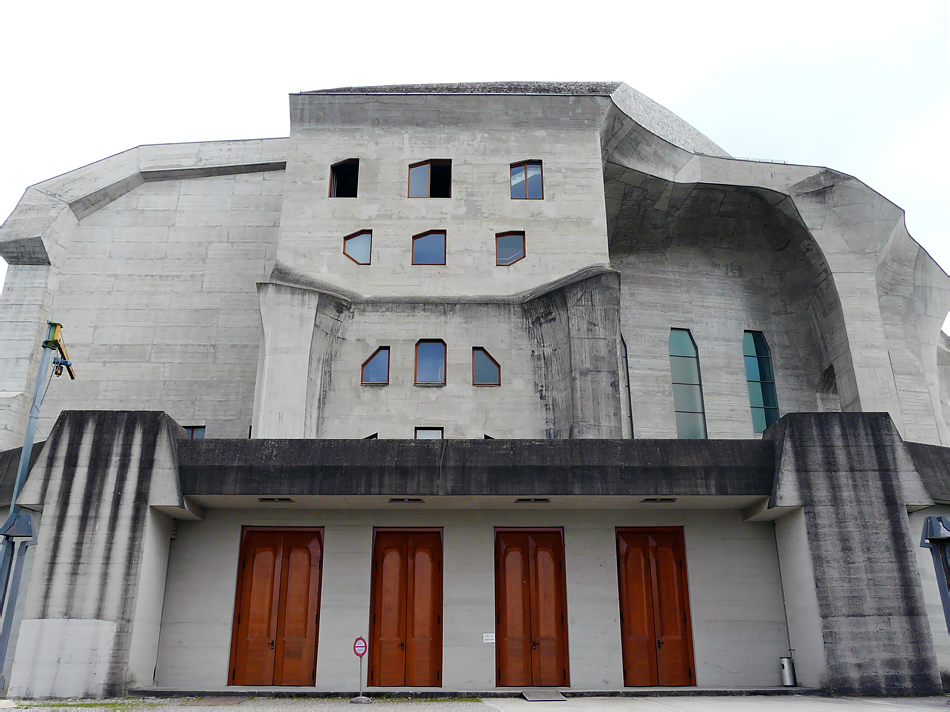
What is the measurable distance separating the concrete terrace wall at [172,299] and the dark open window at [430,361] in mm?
7082

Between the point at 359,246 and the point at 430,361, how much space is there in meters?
4.79

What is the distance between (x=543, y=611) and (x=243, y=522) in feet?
22.5

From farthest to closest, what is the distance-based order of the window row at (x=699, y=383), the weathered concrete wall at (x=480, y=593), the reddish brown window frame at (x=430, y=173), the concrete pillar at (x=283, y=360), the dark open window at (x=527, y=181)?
the window row at (x=699, y=383)
the dark open window at (x=527, y=181)
the reddish brown window frame at (x=430, y=173)
the concrete pillar at (x=283, y=360)
the weathered concrete wall at (x=480, y=593)

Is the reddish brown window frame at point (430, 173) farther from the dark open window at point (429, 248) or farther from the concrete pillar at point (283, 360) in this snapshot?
the concrete pillar at point (283, 360)

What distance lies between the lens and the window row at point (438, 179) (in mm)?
27375

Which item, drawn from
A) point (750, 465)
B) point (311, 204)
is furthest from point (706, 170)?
point (750, 465)

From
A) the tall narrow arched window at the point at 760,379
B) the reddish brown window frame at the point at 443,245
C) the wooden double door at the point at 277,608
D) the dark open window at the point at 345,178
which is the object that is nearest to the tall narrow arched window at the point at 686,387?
the tall narrow arched window at the point at 760,379

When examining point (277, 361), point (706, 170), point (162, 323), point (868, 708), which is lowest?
point (868, 708)

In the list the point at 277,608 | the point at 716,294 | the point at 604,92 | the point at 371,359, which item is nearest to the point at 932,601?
the point at 277,608

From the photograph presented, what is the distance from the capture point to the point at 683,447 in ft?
55.2

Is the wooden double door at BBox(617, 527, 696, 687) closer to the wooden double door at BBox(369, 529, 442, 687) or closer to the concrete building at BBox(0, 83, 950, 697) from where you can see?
the concrete building at BBox(0, 83, 950, 697)

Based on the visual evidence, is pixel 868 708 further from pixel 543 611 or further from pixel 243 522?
pixel 243 522

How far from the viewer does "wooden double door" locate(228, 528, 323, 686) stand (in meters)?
16.8

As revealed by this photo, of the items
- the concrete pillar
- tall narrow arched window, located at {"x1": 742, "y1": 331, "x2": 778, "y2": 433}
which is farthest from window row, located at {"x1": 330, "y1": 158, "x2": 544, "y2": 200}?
tall narrow arched window, located at {"x1": 742, "y1": 331, "x2": 778, "y2": 433}
